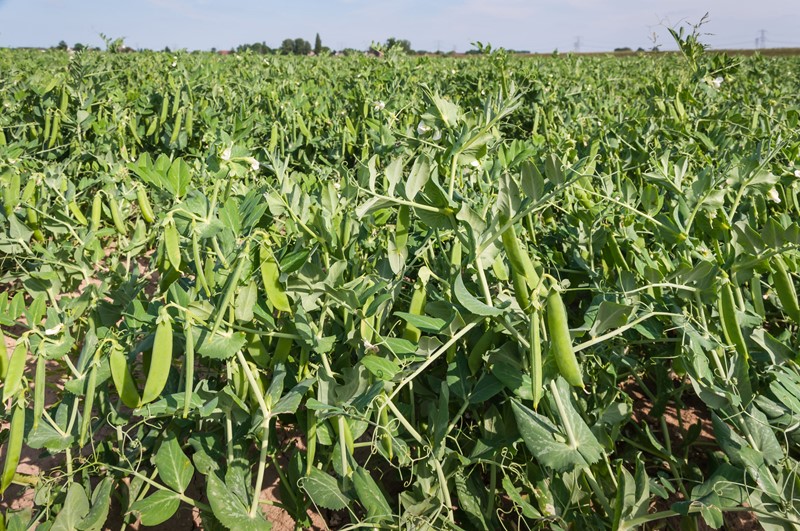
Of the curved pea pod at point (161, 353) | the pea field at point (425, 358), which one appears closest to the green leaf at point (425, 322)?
the pea field at point (425, 358)

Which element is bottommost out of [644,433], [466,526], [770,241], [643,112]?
[466,526]

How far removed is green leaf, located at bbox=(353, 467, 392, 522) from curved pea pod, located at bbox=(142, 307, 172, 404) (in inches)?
15.3

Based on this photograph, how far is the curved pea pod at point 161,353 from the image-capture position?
90 cm

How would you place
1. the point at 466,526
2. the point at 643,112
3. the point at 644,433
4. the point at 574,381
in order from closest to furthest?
the point at 574,381, the point at 466,526, the point at 644,433, the point at 643,112

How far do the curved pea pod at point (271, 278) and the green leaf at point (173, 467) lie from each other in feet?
1.19

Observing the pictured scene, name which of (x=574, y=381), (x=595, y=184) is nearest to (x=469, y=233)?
A: (x=574, y=381)

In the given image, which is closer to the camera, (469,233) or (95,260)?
(469,233)

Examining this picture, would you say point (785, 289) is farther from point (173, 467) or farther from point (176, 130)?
point (176, 130)

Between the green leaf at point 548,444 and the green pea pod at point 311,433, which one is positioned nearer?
the green leaf at point 548,444

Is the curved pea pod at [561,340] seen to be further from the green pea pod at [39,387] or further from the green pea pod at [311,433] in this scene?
the green pea pod at [39,387]

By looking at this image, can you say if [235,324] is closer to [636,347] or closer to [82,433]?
[82,433]

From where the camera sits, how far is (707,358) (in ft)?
3.56

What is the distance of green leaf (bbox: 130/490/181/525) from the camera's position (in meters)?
1.06

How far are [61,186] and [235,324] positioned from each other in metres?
1.55
